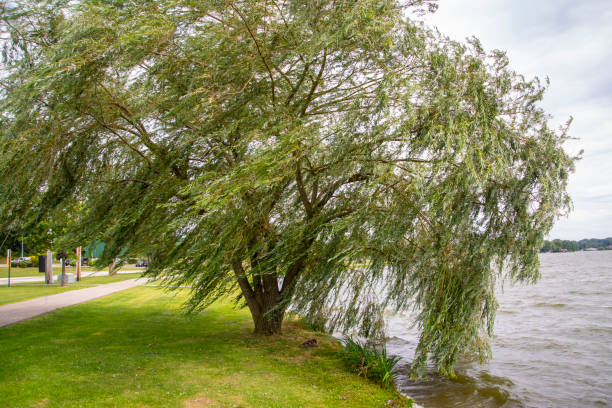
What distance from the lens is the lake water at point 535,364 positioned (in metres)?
7.14

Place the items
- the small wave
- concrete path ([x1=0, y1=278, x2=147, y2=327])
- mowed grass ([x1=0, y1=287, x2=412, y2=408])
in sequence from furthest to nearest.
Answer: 1. the small wave
2. concrete path ([x1=0, y1=278, x2=147, y2=327])
3. mowed grass ([x1=0, y1=287, x2=412, y2=408])

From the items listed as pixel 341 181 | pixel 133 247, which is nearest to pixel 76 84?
pixel 133 247

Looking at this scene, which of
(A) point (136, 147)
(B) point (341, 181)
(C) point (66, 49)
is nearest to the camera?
(C) point (66, 49)

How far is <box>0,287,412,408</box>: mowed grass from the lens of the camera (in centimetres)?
526

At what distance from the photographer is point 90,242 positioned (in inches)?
277

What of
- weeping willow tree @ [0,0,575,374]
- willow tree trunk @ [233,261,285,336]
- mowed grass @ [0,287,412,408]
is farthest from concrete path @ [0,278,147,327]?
weeping willow tree @ [0,0,575,374]

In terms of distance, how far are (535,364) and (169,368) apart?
27.6 feet

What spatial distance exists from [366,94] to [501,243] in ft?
10.1

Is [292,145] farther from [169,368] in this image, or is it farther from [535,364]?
[535,364]

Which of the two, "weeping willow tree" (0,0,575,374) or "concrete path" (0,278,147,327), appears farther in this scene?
"concrete path" (0,278,147,327)

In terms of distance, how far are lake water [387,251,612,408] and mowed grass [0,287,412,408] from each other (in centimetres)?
178

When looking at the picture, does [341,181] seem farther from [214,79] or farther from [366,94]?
[214,79]

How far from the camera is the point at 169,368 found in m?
6.49

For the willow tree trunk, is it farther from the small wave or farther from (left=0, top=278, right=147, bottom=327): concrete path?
the small wave
